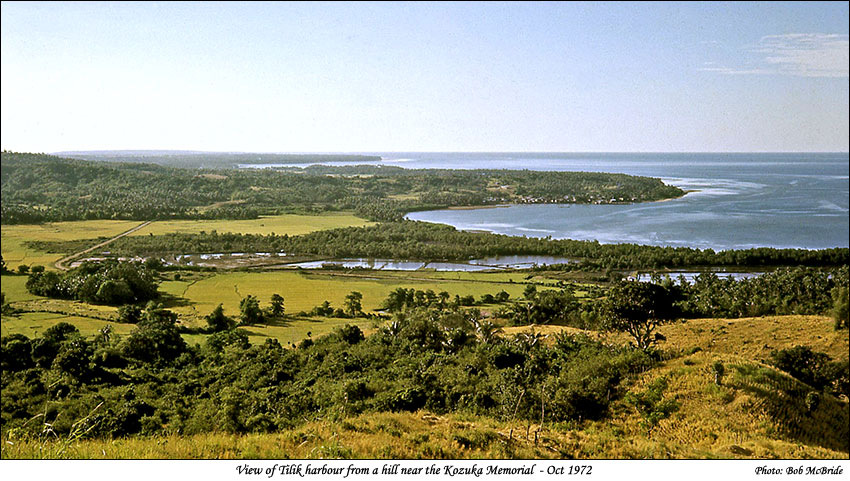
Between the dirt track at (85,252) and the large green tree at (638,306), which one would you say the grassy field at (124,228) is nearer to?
the dirt track at (85,252)

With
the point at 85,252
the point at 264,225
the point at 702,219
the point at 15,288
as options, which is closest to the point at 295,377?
the point at 15,288

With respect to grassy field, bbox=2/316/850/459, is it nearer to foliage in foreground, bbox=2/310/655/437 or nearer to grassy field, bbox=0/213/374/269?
foliage in foreground, bbox=2/310/655/437

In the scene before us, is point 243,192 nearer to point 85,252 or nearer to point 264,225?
point 264,225

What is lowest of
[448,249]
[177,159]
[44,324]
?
[44,324]

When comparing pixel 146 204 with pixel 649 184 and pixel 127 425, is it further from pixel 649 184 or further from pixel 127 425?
pixel 649 184

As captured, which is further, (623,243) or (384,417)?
(623,243)

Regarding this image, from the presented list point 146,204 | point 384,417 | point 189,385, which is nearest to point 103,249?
point 146,204

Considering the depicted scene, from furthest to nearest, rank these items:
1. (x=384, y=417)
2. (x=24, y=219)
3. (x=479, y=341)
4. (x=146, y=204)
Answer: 1. (x=146, y=204)
2. (x=24, y=219)
3. (x=479, y=341)
4. (x=384, y=417)
